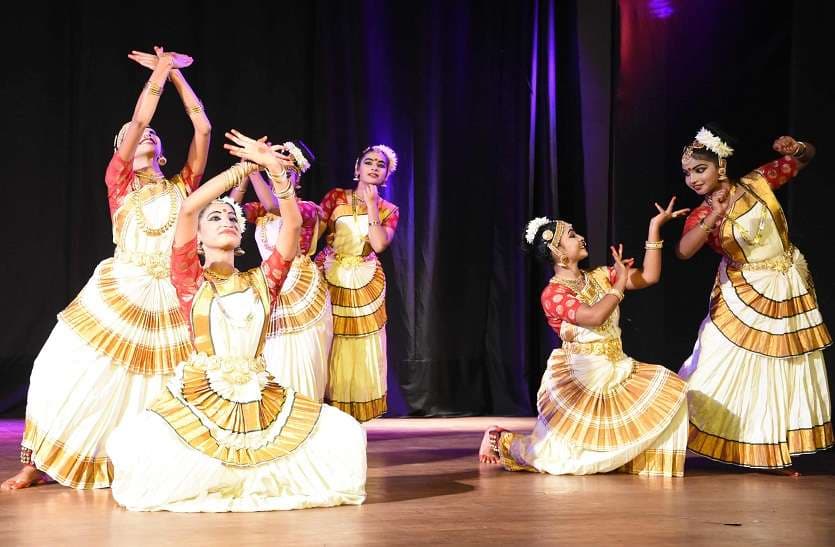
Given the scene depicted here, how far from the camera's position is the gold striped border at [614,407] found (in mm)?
4336

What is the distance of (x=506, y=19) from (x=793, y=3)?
176cm

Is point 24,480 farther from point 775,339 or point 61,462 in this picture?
point 775,339

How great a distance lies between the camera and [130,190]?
13.6 ft

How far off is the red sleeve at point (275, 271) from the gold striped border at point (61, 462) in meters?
0.93

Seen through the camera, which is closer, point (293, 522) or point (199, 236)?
point (293, 522)

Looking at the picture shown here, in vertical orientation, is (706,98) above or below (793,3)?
below

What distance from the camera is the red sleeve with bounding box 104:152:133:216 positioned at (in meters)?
4.07

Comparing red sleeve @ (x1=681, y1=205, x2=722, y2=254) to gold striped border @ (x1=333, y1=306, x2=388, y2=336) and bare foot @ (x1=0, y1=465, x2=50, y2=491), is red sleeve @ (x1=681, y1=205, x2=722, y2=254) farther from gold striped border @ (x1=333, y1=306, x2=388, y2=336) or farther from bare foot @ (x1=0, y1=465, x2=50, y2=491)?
bare foot @ (x1=0, y1=465, x2=50, y2=491)

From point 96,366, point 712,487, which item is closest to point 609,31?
point 712,487

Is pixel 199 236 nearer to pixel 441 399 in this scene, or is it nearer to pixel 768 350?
pixel 768 350

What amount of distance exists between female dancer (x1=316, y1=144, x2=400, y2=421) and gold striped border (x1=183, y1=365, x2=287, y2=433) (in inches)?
64.2

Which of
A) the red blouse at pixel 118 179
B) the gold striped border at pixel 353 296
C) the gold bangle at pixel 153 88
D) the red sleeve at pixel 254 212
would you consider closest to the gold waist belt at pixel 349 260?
the gold striped border at pixel 353 296

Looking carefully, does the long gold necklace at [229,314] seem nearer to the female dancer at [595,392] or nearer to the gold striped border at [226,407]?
the gold striped border at [226,407]

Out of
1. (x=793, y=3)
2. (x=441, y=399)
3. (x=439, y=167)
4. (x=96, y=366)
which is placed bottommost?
(x=441, y=399)
